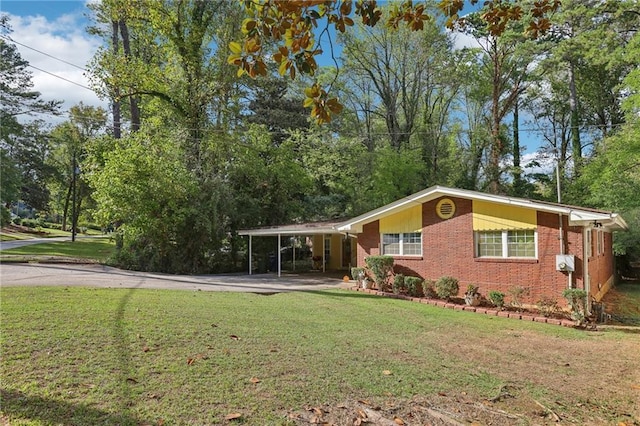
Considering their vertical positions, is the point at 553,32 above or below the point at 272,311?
above

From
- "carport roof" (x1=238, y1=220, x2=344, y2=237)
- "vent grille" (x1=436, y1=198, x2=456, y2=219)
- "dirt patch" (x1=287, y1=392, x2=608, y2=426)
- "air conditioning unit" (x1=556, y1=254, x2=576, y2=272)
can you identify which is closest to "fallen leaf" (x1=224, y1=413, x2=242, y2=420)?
"dirt patch" (x1=287, y1=392, x2=608, y2=426)

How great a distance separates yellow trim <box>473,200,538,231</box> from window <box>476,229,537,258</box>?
0.21 meters

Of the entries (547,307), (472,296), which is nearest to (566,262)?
(547,307)

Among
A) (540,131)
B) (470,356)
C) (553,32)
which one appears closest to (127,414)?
(470,356)

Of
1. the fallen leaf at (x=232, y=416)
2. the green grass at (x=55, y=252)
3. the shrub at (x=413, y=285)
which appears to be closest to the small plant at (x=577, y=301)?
the shrub at (x=413, y=285)

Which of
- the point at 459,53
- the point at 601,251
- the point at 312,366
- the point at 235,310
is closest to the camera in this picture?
the point at 312,366

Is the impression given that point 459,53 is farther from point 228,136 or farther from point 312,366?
point 312,366

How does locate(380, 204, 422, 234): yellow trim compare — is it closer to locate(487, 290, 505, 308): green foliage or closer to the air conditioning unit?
locate(487, 290, 505, 308): green foliage

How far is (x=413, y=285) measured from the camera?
12227mm

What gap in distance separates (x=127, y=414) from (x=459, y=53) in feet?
93.8

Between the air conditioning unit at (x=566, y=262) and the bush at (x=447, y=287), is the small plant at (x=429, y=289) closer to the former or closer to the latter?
the bush at (x=447, y=287)

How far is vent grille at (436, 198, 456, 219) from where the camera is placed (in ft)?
40.2

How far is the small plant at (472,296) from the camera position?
35.9 ft

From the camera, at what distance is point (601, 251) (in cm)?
1412
